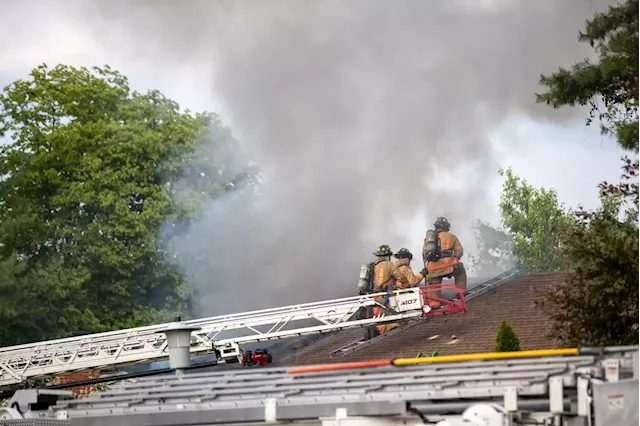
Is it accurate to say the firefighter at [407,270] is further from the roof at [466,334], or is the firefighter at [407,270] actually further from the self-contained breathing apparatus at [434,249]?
the roof at [466,334]

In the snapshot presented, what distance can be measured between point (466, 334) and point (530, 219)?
22.3 m

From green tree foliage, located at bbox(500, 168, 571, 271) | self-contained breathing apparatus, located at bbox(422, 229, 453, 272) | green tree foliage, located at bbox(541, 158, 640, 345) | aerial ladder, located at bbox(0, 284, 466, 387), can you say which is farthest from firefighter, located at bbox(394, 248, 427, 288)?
green tree foliage, located at bbox(500, 168, 571, 271)

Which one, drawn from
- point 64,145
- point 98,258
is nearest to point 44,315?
point 98,258

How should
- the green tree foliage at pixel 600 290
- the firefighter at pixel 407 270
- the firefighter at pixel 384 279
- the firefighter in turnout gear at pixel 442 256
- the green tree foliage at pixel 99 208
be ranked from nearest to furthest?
the green tree foliage at pixel 600 290 → the firefighter at pixel 384 279 → the firefighter at pixel 407 270 → the firefighter in turnout gear at pixel 442 256 → the green tree foliage at pixel 99 208

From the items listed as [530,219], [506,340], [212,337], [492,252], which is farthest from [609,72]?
[492,252]

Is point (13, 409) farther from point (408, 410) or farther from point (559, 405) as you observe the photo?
point (559, 405)

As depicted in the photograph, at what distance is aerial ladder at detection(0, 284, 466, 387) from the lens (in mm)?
21078

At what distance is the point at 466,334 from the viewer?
21453 millimetres

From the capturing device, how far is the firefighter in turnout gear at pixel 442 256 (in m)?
24.4

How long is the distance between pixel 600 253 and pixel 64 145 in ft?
70.1

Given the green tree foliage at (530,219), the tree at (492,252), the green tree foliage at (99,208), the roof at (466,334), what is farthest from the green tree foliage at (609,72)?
the tree at (492,252)

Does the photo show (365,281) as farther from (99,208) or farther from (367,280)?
(99,208)

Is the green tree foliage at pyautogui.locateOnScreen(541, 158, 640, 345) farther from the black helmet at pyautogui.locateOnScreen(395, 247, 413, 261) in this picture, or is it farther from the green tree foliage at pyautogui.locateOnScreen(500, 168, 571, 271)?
the green tree foliage at pyautogui.locateOnScreen(500, 168, 571, 271)

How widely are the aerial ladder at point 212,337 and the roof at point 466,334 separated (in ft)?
2.00
